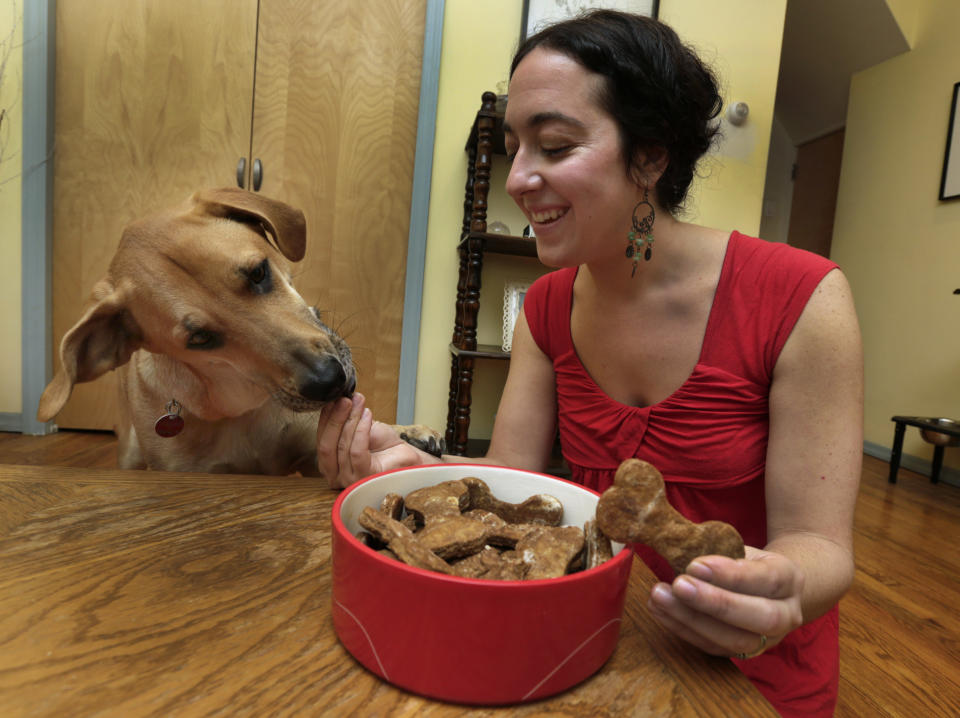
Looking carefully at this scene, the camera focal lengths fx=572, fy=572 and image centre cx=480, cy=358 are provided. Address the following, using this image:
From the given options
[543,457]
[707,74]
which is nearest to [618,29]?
[707,74]

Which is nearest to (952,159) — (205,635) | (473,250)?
(473,250)

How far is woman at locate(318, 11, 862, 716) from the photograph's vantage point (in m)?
0.71

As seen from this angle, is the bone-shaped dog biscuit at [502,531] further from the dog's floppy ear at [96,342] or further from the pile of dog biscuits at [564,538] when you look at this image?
the dog's floppy ear at [96,342]

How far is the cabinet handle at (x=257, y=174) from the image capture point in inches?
103

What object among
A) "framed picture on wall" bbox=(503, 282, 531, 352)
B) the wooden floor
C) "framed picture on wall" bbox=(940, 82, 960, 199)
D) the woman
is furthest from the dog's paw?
"framed picture on wall" bbox=(940, 82, 960, 199)

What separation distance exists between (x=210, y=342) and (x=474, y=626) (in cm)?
79

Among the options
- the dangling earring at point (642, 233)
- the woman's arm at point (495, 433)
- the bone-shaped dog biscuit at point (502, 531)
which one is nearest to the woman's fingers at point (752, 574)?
the bone-shaped dog biscuit at point (502, 531)

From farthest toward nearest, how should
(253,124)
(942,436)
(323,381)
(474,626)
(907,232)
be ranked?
(907,232), (942,436), (253,124), (323,381), (474,626)

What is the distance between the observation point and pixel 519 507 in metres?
0.49

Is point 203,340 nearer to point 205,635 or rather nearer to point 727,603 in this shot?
point 205,635

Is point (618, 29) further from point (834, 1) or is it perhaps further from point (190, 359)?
point (834, 1)

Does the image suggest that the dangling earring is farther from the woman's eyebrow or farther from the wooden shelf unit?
the wooden shelf unit

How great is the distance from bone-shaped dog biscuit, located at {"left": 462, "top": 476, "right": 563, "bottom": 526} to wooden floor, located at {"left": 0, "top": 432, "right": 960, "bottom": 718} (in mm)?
1113

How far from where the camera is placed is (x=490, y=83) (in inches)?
102
